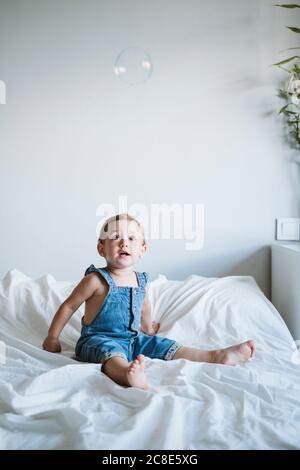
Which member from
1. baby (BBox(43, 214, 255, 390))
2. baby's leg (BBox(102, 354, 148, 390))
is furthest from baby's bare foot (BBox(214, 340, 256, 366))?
baby's leg (BBox(102, 354, 148, 390))

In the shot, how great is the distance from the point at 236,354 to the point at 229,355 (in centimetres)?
2

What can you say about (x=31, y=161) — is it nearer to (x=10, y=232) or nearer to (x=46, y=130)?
(x=46, y=130)

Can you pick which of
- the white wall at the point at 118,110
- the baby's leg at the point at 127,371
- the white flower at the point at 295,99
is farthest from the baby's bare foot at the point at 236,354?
the white flower at the point at 295,99

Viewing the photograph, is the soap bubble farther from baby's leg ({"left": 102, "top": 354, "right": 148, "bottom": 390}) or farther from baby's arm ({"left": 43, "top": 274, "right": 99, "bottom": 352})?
baby's leg ({"left": 102, "top": 354, "right": 148, "bottom": 390})

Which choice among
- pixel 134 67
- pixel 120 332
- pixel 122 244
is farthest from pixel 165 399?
pixel 134 67

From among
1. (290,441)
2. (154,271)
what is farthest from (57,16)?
(290,441)

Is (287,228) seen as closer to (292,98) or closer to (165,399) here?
(292,98)

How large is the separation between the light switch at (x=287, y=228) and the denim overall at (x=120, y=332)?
0.92 meters

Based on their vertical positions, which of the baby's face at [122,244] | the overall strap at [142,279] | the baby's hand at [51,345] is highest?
the baby's face at [122,244]

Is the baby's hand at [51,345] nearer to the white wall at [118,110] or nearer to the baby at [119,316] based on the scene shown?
the baby at [119,316]

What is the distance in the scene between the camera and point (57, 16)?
80.2 inches

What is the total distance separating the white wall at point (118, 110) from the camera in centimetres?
204

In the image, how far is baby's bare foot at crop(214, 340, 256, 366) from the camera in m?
1.19

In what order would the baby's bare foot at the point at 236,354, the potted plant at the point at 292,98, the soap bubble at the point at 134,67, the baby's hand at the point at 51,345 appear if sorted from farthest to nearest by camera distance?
the potted plant at the point at 292,98, the soap bubble at the point at 134,67, the baby's hand at the point at 51,345, the baby's bare foot at the point at 236,354
